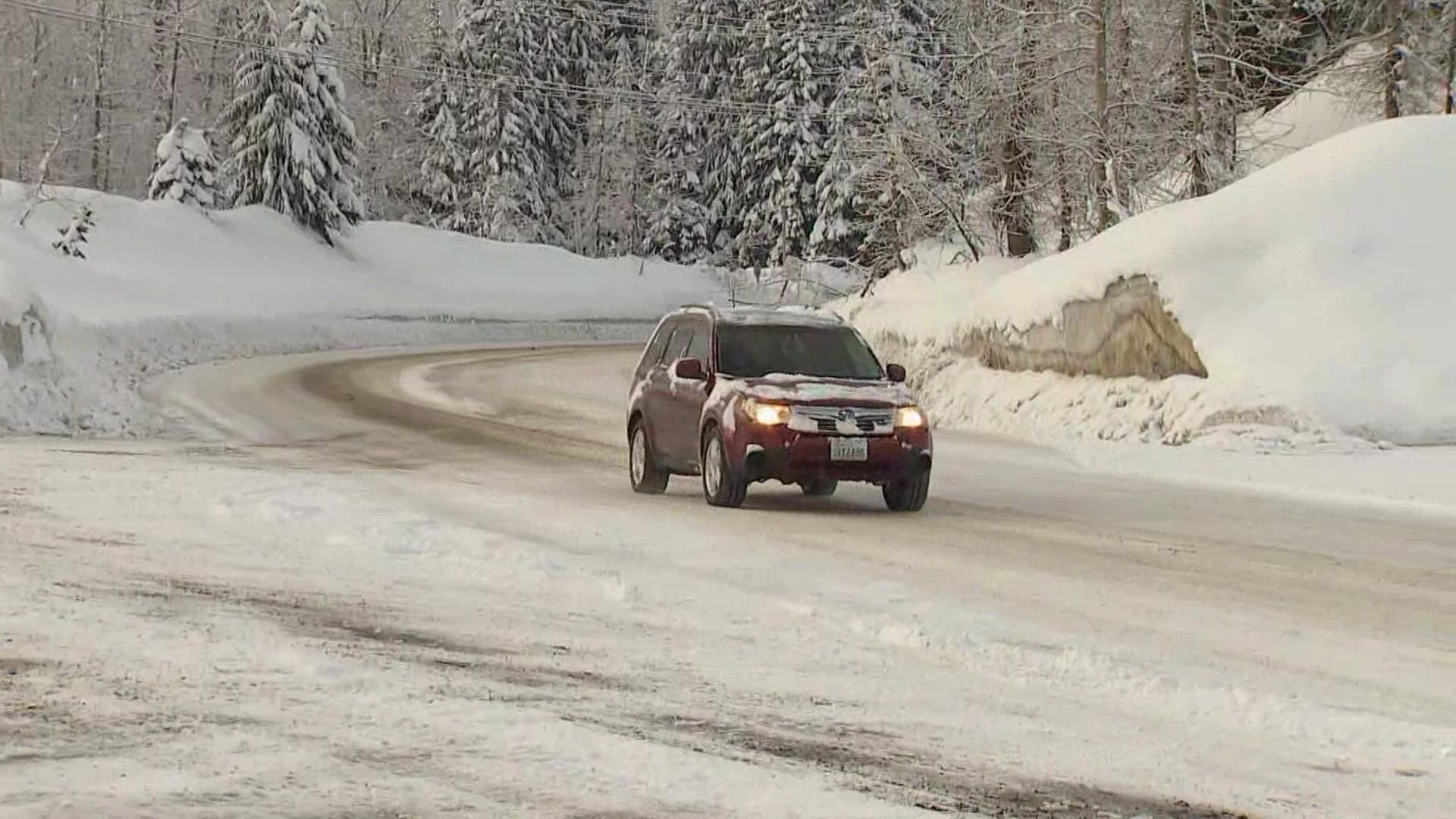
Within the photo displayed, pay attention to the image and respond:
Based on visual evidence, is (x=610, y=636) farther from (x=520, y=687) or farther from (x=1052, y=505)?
(x=1052, y=505)

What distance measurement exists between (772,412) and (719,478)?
2.53ft

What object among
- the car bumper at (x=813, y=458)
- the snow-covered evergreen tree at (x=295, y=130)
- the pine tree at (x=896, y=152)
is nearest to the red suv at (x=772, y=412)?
the car bumper at (x=813, y=458)

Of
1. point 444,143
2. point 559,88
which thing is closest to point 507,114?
point 444,143

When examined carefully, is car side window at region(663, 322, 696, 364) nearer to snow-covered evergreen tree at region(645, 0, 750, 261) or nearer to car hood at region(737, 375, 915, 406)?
car hood at region(737, 375, 915, 406)

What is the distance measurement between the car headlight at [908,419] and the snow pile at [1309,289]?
7222 mm

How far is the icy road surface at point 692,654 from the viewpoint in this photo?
17.2 ft

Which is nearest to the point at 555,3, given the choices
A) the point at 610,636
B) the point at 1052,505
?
the point at 1052,505

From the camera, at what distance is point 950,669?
7312mm

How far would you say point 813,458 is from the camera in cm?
1358

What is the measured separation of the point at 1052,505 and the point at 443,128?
7731 cm

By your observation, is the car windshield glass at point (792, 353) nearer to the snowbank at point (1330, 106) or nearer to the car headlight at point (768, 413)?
the car headlight at point (768, 413)

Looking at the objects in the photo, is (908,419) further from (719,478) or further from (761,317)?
(761,317)

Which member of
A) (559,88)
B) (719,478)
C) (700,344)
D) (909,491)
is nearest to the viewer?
(719,478)

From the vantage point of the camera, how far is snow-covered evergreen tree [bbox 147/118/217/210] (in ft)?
211
